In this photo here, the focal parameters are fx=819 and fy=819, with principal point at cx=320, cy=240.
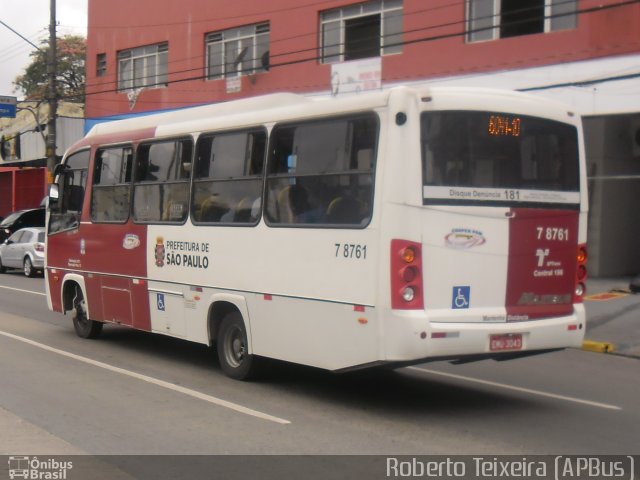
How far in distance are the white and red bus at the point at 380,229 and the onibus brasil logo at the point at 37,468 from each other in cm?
269

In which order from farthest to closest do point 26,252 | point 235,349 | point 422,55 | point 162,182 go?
point 26,252
point 422,55
point 162,182
point 235,349

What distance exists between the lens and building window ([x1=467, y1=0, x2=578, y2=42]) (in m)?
17.5

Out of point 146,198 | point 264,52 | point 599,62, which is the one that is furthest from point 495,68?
point 146,198

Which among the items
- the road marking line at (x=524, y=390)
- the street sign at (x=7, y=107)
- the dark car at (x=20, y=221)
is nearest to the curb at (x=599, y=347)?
the road marking line at (x=524, y=390)

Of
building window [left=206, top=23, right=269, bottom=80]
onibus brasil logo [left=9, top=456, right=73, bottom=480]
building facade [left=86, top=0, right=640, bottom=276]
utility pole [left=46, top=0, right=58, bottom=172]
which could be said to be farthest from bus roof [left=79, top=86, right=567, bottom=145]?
utility pole [left=46, top=0, right=58, bottom=172]

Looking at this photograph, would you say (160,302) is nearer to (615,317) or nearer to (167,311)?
(167,311)

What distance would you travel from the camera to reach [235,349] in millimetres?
9359

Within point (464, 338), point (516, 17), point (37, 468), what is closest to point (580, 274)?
point (464, 338)

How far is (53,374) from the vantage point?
9.49 metres

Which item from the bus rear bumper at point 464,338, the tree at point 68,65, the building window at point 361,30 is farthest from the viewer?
the tree at point 68,65

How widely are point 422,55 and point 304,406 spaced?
45.5 feet

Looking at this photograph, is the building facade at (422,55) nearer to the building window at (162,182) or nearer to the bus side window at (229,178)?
the building window at (162,182)

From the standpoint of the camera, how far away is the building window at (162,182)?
389 inches

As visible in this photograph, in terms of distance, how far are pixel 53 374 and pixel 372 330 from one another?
4293 mm
